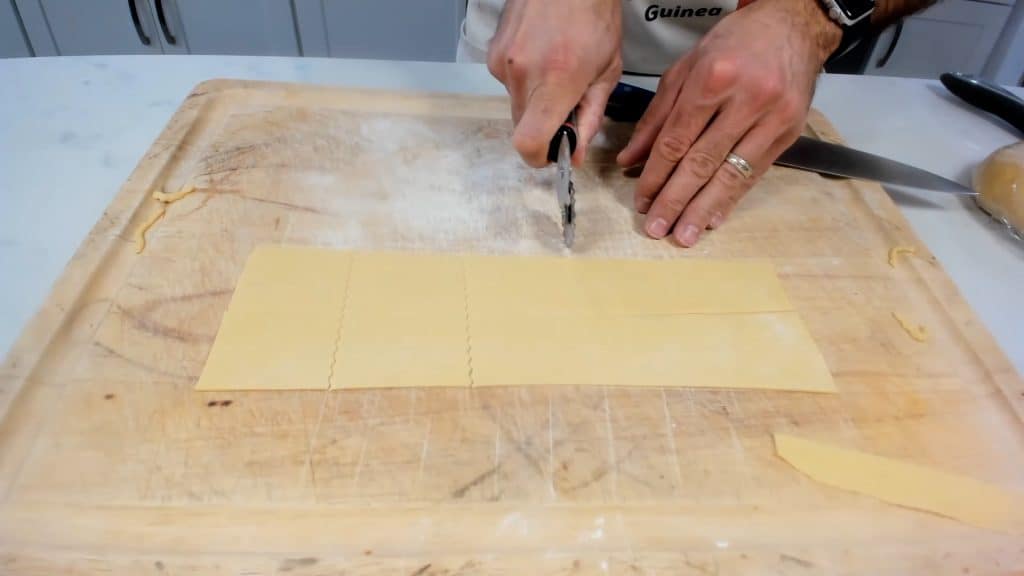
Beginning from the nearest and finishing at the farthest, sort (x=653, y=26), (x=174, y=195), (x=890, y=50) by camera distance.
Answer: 1. (x=174, y=195)
2. (x=653, y=26)
3. (x=890, y=50)

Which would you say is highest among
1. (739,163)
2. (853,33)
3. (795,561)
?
(853,33)

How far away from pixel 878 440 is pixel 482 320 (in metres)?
0.43

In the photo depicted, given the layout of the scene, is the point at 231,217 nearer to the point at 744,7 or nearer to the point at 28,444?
the point at 28,444

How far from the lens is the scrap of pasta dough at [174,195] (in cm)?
85

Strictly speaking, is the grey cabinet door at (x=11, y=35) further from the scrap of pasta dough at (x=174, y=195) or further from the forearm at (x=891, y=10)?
the forearm at (x=891, y=10)

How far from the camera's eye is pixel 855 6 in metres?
0.95

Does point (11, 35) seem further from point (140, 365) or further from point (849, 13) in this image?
point (849, 13)

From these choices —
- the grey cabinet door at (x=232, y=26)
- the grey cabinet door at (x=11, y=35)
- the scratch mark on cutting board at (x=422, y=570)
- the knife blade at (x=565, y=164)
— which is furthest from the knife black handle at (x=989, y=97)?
the grey cabinet door at (x=11, y=35)

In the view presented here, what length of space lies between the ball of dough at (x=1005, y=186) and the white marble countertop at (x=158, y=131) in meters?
0.03

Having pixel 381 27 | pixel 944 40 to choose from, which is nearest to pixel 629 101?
pixel 381 27

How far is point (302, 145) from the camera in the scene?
991mm

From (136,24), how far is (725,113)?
2.09m

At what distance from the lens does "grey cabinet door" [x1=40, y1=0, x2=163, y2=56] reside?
2.11m

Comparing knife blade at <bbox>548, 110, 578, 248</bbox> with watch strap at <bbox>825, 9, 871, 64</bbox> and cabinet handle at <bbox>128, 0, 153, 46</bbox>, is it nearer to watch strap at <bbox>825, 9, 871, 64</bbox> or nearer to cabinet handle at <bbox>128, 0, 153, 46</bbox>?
watch strap at <bbox>825, 9, 871, 64</bbox>
